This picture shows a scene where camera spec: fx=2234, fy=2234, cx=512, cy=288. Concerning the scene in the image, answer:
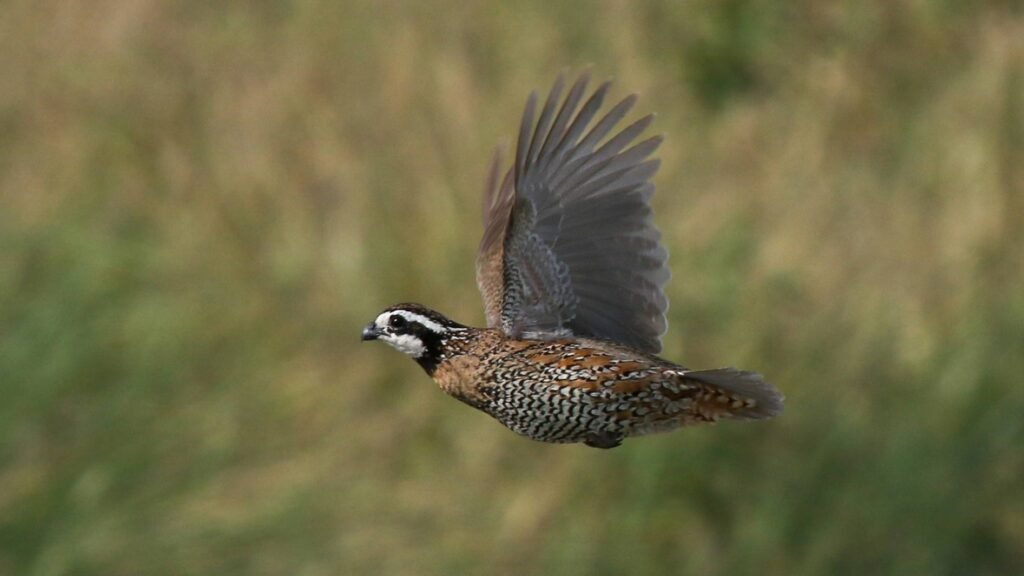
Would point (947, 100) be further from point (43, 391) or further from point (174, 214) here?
point (43, 391)

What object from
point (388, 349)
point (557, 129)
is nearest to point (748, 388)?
point (557, 129)

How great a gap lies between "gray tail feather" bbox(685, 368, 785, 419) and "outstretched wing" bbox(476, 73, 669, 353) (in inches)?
15.8

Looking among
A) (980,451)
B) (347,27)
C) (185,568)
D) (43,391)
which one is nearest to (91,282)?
(43,391)

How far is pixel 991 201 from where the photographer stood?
1220 cm

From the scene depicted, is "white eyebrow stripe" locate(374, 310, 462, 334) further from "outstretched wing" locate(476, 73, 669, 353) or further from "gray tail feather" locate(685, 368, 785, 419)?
"gray tail feather" locate(685, 368, 785, 419)

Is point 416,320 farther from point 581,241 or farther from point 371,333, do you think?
point 581,241

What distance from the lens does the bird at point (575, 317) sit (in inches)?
191

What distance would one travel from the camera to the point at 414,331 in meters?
4.94

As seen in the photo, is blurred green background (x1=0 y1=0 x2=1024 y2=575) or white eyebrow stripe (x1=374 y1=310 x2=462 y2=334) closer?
white eyebrow stripe (x1=374 y1=310 x2=462 y2=334)

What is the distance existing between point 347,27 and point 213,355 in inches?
102

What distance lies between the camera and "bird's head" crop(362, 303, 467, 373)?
4887mm

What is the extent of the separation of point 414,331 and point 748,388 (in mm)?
757

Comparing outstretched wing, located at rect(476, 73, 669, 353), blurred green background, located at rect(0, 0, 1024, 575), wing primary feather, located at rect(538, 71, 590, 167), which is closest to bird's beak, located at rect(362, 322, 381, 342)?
outstretched wing, located at rect(476, 73, 669, 353)

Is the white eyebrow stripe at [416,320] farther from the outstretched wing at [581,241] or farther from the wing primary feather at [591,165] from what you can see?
the wing primary feather at [591,165]
